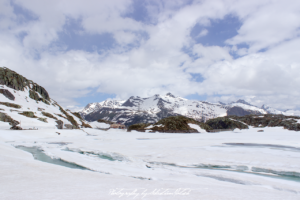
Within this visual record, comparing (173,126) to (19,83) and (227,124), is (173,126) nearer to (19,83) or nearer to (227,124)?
(227,124)

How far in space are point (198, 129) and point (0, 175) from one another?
→ 225 ft

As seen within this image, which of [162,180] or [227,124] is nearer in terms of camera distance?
[162,180]

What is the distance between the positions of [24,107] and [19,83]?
27.4 metres

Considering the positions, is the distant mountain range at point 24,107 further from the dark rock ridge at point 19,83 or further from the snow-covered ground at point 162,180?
the snow-covered ground at point 162,180

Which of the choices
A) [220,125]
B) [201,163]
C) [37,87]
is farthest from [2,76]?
[220,125]

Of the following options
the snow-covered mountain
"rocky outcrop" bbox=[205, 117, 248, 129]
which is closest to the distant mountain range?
the snow-covered mountain

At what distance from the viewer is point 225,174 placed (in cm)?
1053

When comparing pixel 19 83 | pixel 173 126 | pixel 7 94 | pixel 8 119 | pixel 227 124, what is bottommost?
pixel 173 126

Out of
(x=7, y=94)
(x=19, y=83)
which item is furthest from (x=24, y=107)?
(x=19, y=83)

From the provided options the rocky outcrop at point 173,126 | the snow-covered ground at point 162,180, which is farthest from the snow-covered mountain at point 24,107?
the snow-covered ground at point 162,180

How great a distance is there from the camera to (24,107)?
236 feet

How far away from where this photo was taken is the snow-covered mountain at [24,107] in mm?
54006

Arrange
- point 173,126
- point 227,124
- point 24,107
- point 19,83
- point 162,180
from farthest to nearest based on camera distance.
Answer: point 227,124, point 19,83, point 24,107, point 173,126, point 162,180

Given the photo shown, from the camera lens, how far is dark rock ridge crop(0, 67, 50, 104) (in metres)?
84.1
